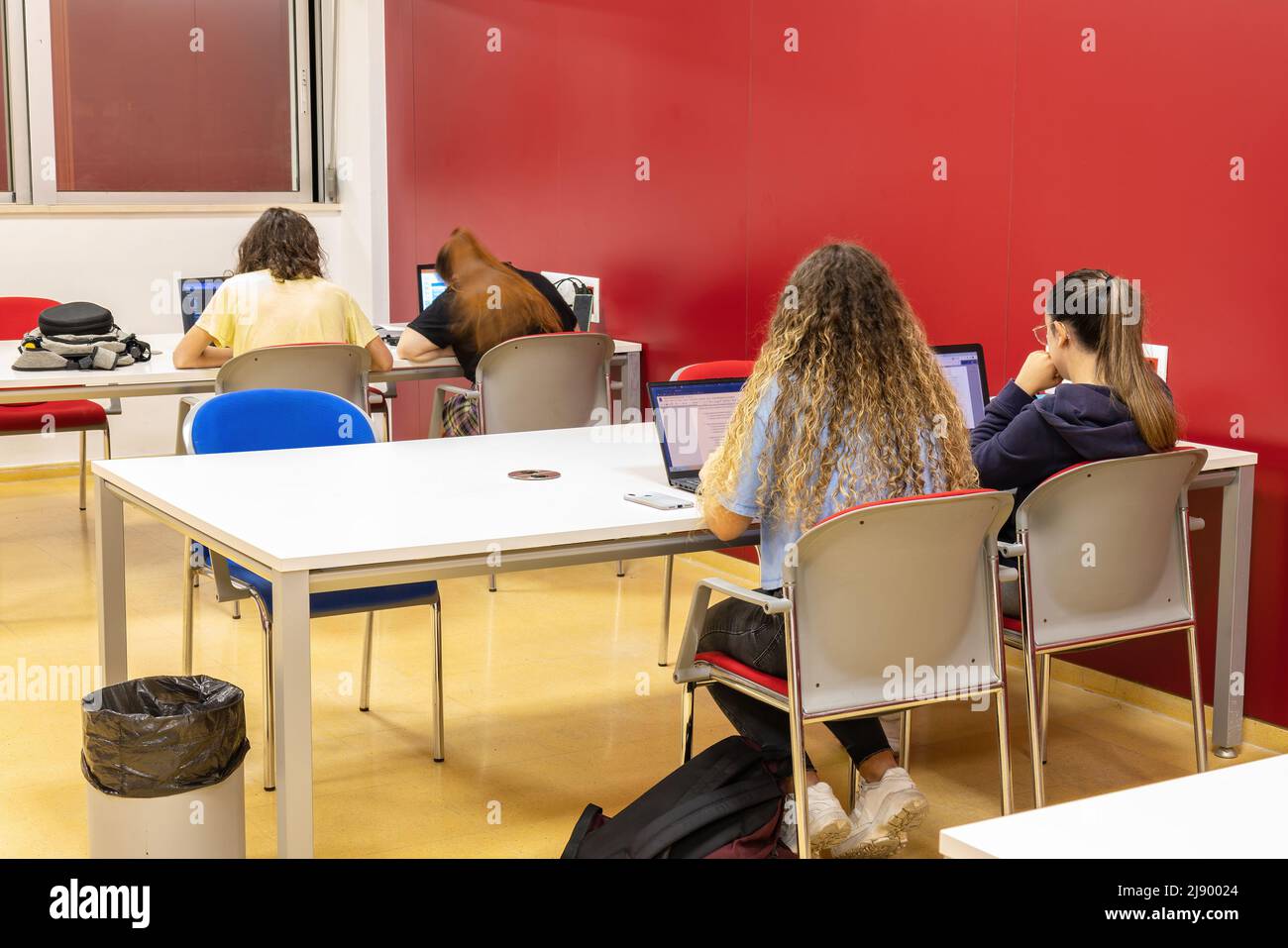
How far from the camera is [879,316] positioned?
2.68m

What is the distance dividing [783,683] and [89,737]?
124 centimetres

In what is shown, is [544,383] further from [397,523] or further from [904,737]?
[397,523]

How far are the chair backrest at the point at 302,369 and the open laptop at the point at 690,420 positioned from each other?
1.50 m

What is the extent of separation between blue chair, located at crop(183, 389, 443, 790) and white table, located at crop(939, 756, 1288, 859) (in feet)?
6.74

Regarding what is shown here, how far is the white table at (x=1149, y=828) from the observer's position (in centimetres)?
135

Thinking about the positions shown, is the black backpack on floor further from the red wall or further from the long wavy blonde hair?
the red wall

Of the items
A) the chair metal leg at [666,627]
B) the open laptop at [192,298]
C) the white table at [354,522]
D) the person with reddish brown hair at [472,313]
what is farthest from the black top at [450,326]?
the white table at [354,522]

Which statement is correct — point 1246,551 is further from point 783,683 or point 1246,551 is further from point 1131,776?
point 783,683

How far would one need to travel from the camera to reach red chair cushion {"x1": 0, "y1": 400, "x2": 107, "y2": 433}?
5.31m

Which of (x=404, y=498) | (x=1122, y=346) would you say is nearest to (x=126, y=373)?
(x=404, y=498)

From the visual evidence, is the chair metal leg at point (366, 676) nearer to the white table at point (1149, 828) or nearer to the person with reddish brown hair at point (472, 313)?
the person with reddish brown hair at point (472, 313)

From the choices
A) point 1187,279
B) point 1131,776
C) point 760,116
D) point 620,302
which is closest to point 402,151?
point 620,302

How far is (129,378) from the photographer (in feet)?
15.1

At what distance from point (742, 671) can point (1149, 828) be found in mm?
1401
